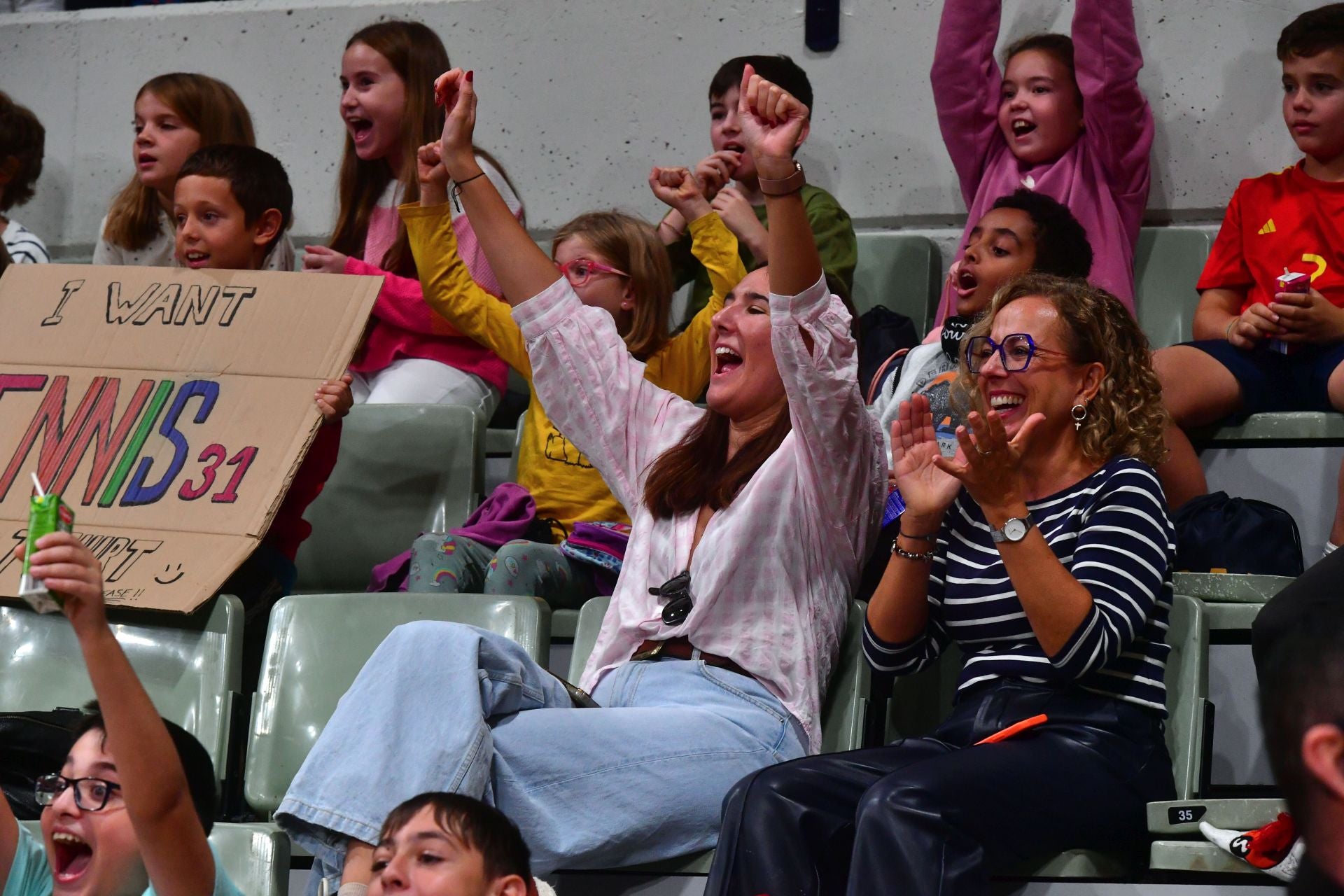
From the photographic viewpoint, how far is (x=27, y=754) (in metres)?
2.46

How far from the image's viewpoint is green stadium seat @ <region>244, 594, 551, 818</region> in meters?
2.54

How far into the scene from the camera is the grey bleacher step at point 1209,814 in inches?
76.5

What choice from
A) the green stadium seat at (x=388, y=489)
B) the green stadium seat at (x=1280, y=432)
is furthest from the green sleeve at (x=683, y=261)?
the green stadium seat at (x=1280, y=432)

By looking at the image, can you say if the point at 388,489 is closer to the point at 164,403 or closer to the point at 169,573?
the point at 164,403

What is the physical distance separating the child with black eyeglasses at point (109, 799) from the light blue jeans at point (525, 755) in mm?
175

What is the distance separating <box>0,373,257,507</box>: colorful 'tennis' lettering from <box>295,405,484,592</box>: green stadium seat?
42 cm

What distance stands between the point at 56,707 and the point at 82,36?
271cm

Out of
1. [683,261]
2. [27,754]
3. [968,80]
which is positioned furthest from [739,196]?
[27,754]

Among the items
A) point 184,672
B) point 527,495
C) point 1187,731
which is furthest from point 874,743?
point 184,672

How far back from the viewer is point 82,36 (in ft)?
15.8

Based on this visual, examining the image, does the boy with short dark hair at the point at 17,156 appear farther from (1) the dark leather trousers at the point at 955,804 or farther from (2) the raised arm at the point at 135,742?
(1) the dark leather trousers at the point at 955,804

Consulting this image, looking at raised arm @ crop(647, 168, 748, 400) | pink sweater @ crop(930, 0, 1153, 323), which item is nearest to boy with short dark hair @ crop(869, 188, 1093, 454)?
pink sweater @ crop(930, 0, 1153, 323)

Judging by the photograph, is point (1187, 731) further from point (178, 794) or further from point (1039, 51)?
point (1039, 51)

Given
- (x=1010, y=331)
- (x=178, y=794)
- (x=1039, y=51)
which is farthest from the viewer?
(x=1039, y=51)
